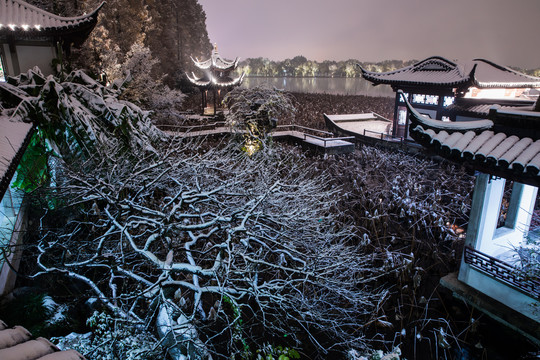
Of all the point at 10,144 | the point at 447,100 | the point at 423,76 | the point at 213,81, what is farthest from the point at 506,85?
the point at 10,144

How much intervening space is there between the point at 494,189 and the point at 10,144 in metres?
8.50

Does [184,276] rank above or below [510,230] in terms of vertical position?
below

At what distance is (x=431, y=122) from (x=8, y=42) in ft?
43.8

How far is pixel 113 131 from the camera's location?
845cm

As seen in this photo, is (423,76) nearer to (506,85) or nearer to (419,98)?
(419,98)

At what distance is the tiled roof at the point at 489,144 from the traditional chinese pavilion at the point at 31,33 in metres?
10.7

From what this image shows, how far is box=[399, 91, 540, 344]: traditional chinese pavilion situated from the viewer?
5.11 m

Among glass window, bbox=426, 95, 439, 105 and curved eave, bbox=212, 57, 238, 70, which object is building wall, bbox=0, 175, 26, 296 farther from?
curved eave, bbox=212, 57, 238, 70

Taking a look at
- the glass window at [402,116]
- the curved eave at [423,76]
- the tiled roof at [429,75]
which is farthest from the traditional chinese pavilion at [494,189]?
the glass window at [402,116]

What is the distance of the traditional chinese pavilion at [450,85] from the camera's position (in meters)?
17.2

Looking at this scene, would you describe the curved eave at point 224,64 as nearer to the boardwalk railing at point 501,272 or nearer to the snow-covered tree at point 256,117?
the snow-covered tree at point 256,117

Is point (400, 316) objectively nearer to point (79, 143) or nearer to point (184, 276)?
point (184, 276)

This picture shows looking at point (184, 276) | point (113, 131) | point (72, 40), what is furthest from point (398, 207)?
point (72, 40)

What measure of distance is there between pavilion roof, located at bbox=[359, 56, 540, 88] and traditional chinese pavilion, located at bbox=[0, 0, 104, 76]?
16706 mm
